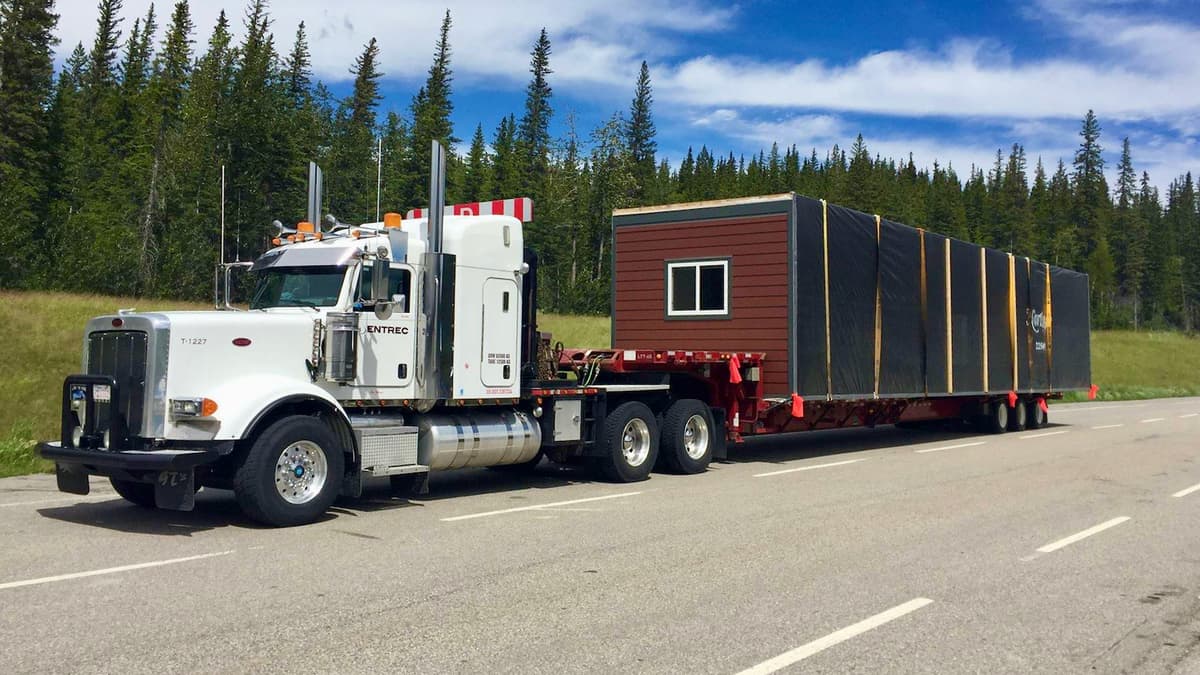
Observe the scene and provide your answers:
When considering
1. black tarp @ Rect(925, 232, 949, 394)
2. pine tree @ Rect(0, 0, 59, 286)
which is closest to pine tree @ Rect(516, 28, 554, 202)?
pine tree @ Rect(0, 0, 59, 286)

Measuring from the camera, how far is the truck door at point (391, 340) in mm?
9281

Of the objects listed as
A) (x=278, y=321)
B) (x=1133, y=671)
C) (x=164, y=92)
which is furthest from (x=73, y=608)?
(x=164, y=92)

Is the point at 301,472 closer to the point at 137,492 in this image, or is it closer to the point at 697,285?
the point at 137,492

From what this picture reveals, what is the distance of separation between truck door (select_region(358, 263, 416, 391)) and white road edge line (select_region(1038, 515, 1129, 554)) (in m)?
6.07

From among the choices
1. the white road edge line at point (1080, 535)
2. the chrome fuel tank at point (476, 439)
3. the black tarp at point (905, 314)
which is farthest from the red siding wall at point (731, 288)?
the white road edge line at point (1080, 535)

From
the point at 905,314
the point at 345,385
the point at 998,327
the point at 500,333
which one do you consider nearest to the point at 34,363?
the point at 500,333

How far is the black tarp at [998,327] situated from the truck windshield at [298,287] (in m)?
14.8

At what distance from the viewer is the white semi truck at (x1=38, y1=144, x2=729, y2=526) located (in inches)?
315

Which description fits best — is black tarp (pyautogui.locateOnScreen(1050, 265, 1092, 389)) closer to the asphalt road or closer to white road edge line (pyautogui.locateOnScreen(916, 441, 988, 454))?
white road edge line (pyautogui.locateOnScreen(916, 441, 988, 454))

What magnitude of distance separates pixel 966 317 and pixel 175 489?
15.4 metres

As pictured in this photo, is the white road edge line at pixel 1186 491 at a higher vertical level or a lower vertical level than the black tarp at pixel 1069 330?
lower

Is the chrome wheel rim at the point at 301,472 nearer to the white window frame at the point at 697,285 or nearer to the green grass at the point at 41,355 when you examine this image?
the green grass at the point at 41,355

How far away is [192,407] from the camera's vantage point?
7914mm

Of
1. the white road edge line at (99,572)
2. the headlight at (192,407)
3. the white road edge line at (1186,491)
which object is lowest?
the white road edge line at (1186,491)
